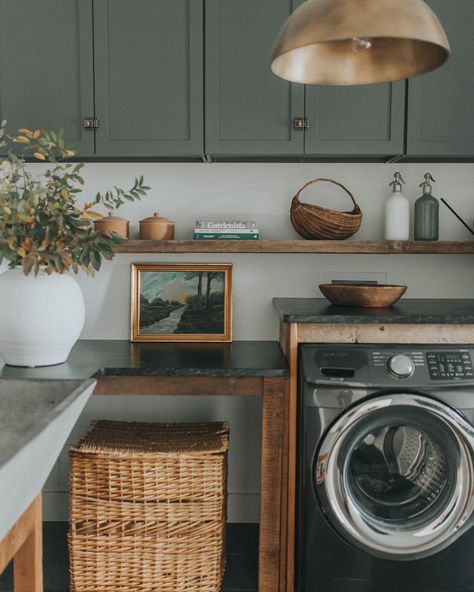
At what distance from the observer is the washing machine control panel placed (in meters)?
1.91

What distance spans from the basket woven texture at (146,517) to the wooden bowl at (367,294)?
0.79 meters

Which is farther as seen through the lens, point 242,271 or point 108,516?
point 242,271

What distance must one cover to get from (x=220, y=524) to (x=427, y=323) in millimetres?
1087

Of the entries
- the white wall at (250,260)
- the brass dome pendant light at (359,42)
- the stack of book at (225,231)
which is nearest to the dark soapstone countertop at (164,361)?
the white wall at (250,260)

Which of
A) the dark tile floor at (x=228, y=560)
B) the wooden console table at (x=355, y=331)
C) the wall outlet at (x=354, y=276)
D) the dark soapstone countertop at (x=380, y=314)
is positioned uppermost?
the wall outlet at (x=354, y=276)

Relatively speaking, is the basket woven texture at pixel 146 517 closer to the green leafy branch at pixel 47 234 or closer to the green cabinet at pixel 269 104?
the green leafy branch at pixel 47 234

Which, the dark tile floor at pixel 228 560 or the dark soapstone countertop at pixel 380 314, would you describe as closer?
the dark soapstone countertop at pixel 380 314

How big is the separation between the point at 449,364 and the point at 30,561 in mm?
1447

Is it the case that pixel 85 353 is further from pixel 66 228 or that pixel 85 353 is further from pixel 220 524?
pixel 220 524

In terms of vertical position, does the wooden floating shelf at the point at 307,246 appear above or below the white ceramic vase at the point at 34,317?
above

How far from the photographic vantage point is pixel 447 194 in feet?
8.75

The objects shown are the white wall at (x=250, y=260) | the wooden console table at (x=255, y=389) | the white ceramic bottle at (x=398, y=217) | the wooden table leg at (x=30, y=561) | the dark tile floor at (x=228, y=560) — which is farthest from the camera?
the white wall at (x=250, y=260)

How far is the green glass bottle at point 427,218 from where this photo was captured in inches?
99.2

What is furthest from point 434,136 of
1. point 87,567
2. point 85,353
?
point 87,567
